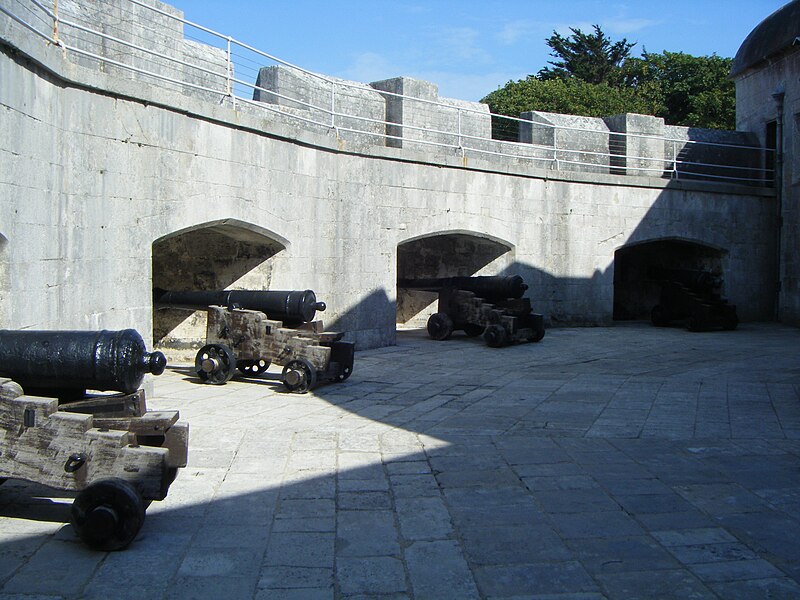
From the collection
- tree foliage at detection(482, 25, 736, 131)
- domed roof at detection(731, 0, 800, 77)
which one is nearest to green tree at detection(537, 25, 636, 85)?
tree foliage at detection(482, 25, 736, 131)

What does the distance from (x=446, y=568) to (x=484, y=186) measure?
1070 centimetres

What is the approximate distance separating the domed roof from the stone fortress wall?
1793 mm

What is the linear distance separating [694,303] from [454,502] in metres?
11.8

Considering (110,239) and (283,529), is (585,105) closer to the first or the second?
(110,239)

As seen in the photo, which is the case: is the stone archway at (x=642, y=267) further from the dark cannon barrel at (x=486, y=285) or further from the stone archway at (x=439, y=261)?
the dark cannon barrel at (x=486, y=285)

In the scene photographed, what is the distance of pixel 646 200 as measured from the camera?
1591 cm

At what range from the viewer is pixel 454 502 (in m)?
4.65

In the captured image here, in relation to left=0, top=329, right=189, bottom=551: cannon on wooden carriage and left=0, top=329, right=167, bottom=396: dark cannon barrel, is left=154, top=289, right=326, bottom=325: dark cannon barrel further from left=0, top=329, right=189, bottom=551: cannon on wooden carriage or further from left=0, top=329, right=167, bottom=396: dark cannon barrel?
left=0, top=329, right=167, bottom=396: dark cannon barrel

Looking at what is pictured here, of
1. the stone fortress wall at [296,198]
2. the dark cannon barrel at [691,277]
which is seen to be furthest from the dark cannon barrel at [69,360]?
the dark cannon barrel at [691,277]

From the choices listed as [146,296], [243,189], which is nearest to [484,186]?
[243,189]

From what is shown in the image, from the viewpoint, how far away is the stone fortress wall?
6879mm

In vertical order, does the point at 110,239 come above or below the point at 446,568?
above

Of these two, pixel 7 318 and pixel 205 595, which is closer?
pixel 205 595

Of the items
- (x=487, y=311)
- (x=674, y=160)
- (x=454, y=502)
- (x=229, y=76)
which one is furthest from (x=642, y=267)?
(x=454, y=502)
